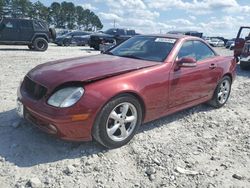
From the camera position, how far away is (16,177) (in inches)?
137

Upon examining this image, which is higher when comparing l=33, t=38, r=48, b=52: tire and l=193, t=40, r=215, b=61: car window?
l=193, t=40, r=215, b=61: car window

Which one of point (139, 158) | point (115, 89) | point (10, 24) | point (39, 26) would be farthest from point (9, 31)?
point (139, 158)

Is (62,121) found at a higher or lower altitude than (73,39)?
higher

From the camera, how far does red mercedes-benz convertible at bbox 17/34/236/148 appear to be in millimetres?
3771

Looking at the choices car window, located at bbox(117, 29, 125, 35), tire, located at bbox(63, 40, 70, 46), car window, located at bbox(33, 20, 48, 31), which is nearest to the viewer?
car window, located at bbox(33, 20, 48, 31)

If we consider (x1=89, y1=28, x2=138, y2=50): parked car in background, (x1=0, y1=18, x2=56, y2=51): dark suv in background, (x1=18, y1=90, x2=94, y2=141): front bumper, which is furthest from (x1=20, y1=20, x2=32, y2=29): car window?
(x1=18, y1=90, x2=94, y2=141): front bumper

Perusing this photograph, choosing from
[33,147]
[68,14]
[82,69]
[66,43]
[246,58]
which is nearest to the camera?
[33,147]

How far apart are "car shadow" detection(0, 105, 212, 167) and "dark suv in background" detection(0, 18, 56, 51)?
1377 cm

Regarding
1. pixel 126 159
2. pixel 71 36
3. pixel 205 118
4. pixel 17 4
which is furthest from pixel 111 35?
pixel 17 4

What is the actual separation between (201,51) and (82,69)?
2504 mm

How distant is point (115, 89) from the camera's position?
3.93m

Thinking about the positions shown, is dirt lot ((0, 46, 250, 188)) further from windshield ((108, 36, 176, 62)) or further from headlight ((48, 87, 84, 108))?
windshield ((108, 36, 176, 62))

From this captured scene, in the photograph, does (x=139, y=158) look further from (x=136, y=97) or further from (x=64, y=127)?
(x=64, y=127)

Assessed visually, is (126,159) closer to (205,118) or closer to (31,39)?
(205,118)
